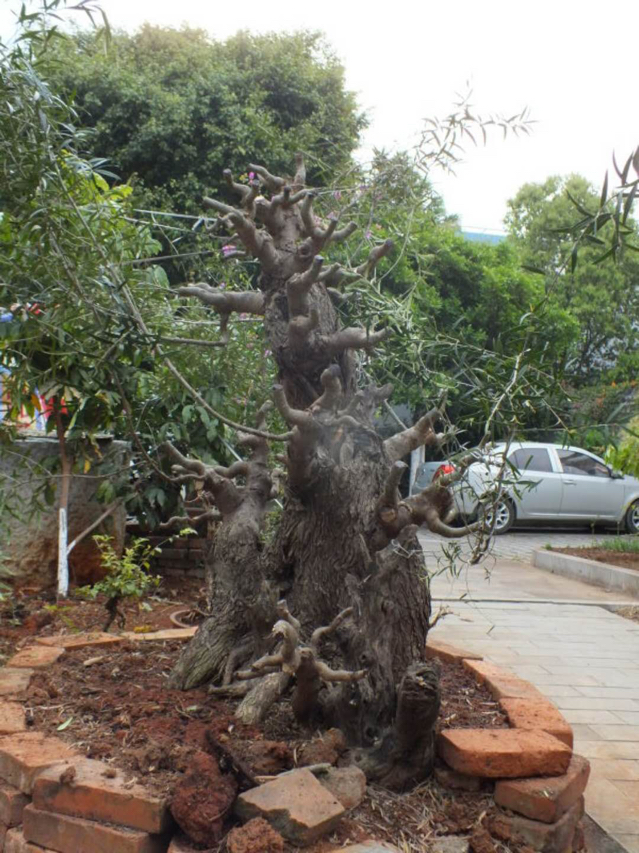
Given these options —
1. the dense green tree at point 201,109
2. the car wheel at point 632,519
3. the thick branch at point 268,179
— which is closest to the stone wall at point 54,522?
the thick branch at point 268,179

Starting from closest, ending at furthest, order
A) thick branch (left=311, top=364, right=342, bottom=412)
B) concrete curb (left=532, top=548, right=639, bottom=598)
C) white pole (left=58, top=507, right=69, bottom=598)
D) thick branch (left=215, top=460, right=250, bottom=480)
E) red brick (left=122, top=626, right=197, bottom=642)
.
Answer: thick branch (left=311, top=364, right=342, bottom=412) < thick branch (left=215, top=460, right=250, bottom=480) < red brick (left=122, top=626, right=197, bottom=642) < white pole (left=58, top=507, right=69, bottom=598) < concrete curb (left=532, top=548, right=639, bottom=598)

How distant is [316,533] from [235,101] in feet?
46.1

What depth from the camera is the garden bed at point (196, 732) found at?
2.51 m

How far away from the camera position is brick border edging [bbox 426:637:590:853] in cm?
257

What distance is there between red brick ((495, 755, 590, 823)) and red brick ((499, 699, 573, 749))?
0.81 ft

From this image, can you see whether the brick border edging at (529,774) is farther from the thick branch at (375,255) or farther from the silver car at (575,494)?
the silver car at (575,494)

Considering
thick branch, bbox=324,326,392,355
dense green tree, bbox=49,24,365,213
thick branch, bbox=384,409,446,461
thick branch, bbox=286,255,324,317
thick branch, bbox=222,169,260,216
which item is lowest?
thick branch, bbox=384,409,446,461

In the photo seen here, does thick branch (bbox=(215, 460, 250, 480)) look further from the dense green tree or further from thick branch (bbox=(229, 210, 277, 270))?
the dense green tree

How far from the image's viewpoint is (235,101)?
15.6 m

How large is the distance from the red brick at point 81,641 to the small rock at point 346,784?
1723mm

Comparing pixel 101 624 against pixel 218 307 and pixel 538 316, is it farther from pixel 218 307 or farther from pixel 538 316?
pixel 538 316

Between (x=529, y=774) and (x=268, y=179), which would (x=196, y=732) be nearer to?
(x=529, y=774)

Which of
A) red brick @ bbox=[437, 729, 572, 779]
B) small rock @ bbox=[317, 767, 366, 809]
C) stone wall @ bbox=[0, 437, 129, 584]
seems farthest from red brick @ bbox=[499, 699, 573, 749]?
stone wall @ bbox=[0, 437, 129, 584]

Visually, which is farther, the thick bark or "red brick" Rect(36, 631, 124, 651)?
"red brick" Rect(36, 631, 124, 651)
